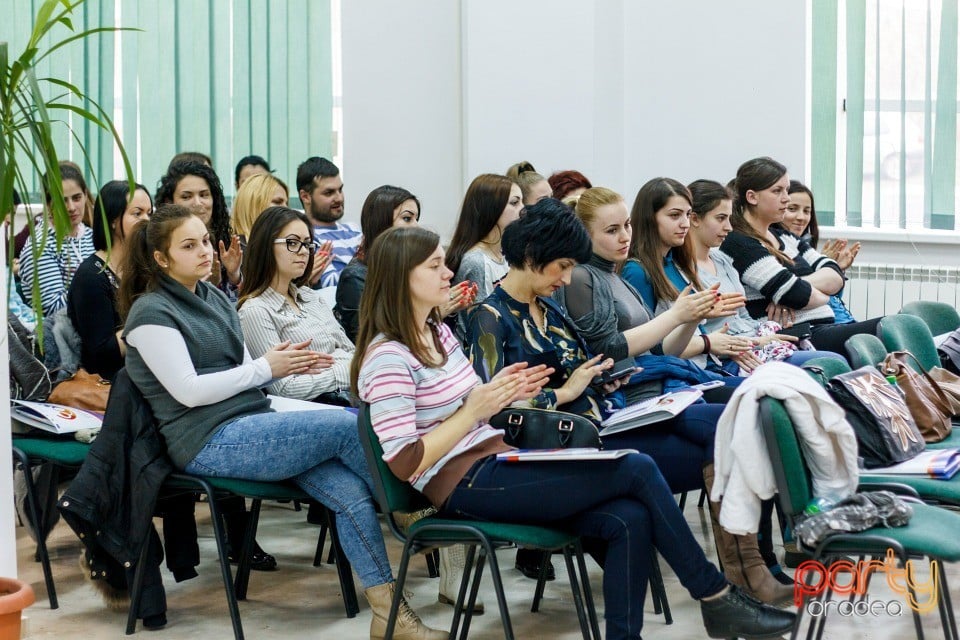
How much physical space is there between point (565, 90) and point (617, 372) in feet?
9.71

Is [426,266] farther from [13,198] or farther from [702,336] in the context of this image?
[702,336]

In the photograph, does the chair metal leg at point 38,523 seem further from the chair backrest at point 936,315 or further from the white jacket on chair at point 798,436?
the chair backrest at point 936,315

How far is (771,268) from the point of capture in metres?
4.82

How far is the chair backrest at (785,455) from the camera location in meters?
2.69

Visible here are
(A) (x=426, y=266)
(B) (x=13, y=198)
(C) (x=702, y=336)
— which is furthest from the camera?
(C) (x=702, y=336)

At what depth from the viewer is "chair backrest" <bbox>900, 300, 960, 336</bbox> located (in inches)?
190

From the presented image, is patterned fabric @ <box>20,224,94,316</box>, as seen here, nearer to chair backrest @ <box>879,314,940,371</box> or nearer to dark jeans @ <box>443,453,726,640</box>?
dark jeans @ <box>443,453,726,640</box>

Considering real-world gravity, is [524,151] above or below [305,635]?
above

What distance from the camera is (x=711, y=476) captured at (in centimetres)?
348

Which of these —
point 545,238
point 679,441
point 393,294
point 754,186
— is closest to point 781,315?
point 754,186

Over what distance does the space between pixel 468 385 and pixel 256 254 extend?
1.25 meters

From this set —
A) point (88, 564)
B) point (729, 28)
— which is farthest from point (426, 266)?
point (729, 28)

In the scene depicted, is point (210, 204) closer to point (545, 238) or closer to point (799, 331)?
point (545, 238)

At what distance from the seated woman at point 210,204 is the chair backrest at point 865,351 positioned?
7.25 feet
